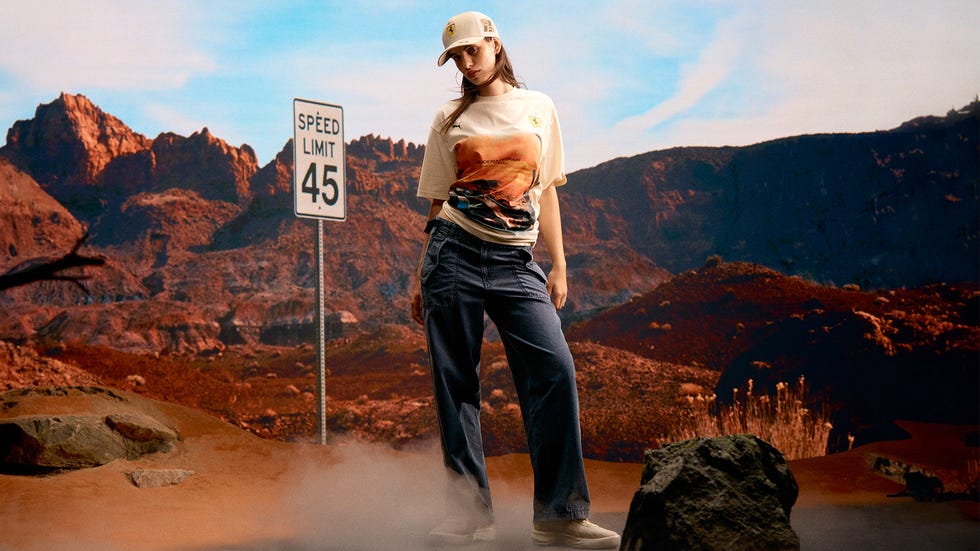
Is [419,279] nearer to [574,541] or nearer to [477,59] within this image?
[477,59]

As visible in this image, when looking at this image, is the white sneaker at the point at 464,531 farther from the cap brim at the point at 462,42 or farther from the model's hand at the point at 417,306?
the cap brim at the point at 462,42

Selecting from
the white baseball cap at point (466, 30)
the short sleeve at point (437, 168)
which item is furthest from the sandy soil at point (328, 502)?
the white baseball cap at point (466, 30)

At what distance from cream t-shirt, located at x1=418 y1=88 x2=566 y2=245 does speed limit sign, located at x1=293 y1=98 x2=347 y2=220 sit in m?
2.95

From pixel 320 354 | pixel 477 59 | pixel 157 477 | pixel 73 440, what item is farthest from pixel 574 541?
pixel 73 440

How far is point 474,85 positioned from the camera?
147 inches

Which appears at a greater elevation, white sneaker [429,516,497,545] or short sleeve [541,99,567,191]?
short sleeve [541,99,567,191]

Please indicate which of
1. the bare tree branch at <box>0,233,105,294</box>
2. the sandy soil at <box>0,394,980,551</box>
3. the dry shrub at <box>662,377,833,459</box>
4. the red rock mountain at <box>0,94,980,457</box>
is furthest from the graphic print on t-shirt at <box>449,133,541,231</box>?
the red rock mountain at <box>0,94,980,457</box>

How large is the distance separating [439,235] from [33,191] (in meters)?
27.7

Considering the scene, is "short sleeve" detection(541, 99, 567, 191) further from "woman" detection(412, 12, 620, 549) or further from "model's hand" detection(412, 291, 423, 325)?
"model's hand" detection(412, 291, 423, 325)

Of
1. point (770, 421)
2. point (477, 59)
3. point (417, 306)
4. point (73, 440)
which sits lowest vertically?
point (770, 421)

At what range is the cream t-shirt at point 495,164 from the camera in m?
3.54

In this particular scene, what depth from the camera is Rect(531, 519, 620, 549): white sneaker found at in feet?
11.7

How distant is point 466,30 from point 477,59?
0.39 feet

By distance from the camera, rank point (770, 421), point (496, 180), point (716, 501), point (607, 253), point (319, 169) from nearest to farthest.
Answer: point (716, 501), point (496, 180), point (319, 169), point (770, 421), point (607, 253)
